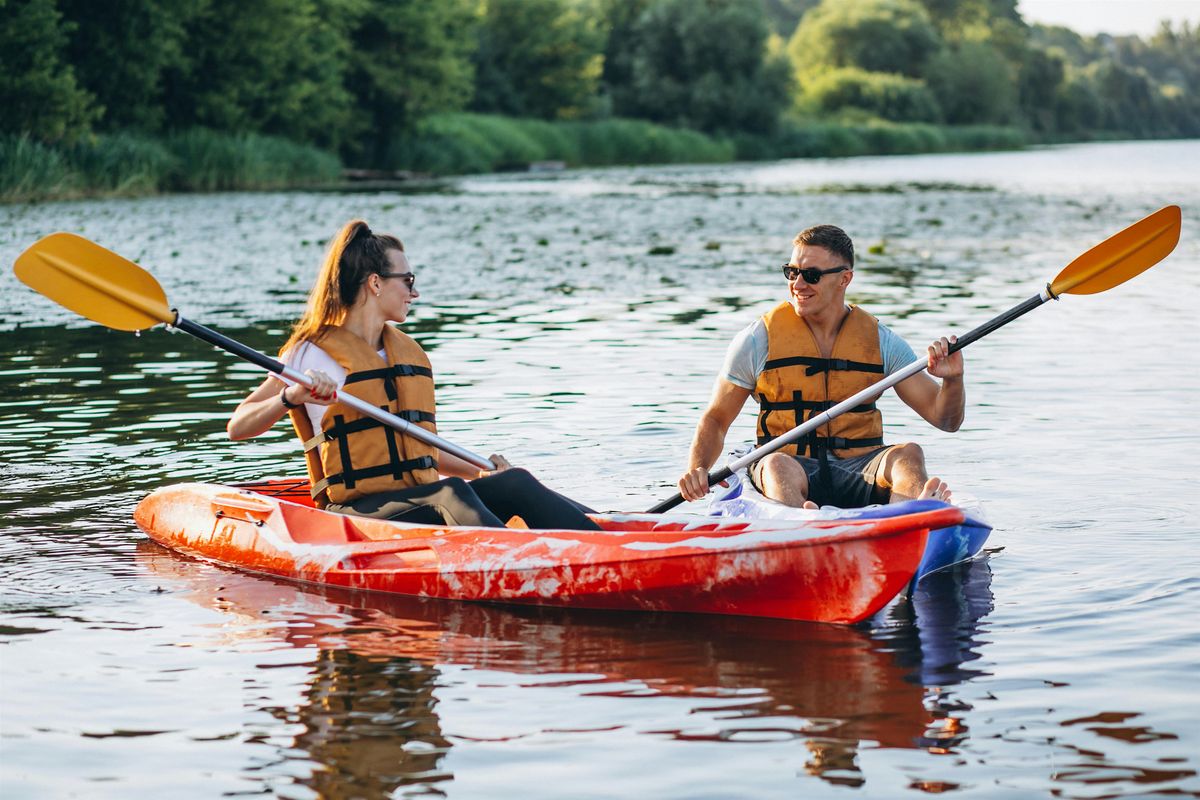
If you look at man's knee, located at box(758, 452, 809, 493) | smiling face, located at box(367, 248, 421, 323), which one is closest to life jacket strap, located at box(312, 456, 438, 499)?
smiling face, located at box(367, 248, 421, 323)

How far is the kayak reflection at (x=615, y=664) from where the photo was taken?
378cm

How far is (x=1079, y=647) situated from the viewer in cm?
445

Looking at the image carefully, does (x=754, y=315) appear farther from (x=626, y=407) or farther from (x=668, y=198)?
(x=668, y=198)

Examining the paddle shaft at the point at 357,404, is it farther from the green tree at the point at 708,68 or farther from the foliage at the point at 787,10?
the foliage at the point at 787,10

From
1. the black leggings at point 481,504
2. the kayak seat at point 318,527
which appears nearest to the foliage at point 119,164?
the kayak seat at point 318,527

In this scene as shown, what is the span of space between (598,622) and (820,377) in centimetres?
117

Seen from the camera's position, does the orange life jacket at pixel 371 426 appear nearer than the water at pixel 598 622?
No

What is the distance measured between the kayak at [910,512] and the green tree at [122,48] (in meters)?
27.9

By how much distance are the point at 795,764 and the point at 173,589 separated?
251 cm

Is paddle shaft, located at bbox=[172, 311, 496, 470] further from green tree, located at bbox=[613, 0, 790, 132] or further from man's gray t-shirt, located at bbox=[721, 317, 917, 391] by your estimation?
green tree, located at bbox=[613, 0, 790, 132]

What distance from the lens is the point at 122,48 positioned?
3167 cm

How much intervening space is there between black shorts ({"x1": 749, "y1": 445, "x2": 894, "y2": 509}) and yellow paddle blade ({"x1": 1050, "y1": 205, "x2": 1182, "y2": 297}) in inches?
38.2

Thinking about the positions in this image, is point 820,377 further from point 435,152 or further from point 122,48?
point 435,152

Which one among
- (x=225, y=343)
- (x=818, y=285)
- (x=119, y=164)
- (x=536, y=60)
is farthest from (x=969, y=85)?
(x=225, y=343)
